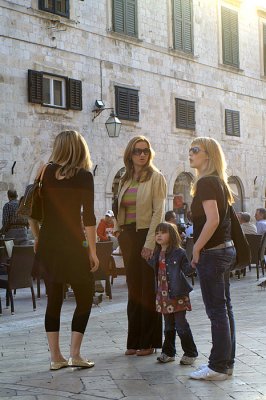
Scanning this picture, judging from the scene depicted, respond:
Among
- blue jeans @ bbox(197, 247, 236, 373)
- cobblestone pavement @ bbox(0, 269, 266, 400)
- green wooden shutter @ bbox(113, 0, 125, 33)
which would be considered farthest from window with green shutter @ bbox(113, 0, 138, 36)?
blue jeans @ bbox(197, 247, 236, 373)

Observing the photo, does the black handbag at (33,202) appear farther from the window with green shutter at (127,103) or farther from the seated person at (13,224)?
the window with green shutter at (127,103)

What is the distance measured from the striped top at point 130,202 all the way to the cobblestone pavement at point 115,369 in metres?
1.16

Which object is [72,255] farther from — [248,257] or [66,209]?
[248,257]

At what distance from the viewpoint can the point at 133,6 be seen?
65.4 feet

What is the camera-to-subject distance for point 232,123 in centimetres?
2380

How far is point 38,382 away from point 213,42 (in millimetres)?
19549

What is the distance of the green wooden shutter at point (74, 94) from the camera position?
17.8 metres

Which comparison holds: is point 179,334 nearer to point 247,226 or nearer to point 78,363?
point 78,363

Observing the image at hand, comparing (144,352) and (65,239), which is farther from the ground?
(65,239)

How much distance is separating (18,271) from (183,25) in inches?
556

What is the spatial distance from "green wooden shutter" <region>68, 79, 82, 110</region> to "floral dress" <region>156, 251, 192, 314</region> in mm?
12608

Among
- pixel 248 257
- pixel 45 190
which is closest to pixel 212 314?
pixel 248 257

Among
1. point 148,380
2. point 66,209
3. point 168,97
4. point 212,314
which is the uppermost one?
point 168,97

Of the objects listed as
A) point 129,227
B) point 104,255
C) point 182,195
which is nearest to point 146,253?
point 129,227
